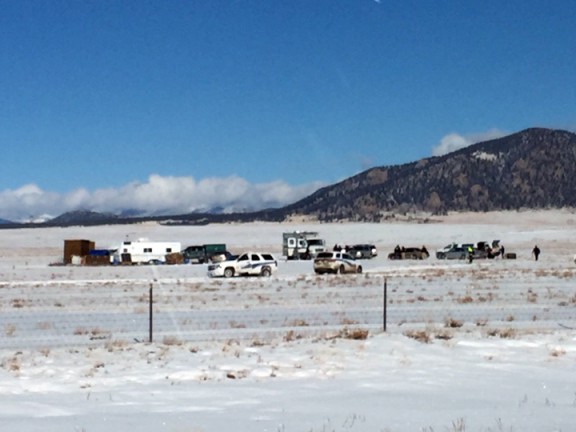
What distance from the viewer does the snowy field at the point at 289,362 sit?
986cm

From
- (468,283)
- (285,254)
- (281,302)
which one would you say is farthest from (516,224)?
(281,302)

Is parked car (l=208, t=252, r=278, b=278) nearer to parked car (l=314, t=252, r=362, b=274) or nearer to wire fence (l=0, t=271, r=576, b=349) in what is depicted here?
parked car (l=314, t=252, r=362, b=274)

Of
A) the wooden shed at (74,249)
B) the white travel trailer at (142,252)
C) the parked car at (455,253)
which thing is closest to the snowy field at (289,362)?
the white travel trailer at (142,252)

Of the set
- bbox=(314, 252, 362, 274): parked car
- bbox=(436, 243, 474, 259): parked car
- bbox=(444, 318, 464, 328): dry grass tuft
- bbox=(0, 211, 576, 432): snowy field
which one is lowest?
bbox=(0, 211, 576, 432): snowy field

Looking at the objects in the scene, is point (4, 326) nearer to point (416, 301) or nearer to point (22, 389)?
point (22, 389)

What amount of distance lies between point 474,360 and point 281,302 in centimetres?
1340

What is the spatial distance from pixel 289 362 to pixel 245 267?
30.1 meters

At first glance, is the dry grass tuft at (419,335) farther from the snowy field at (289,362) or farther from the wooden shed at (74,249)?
the wooden shed at (74,249)

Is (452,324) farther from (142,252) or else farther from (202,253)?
(202,253)

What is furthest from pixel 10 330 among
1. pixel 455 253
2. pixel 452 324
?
pixel 455 253

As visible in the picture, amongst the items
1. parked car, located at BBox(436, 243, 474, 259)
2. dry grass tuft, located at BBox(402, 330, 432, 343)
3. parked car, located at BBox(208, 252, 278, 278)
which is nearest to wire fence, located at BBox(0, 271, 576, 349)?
dry grass tuft, located at BBox(402, 330, 432, 343)

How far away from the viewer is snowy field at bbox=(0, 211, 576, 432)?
986 cm

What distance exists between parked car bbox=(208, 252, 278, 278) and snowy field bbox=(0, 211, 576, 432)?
12.4 meters

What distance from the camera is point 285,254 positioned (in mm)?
73562
